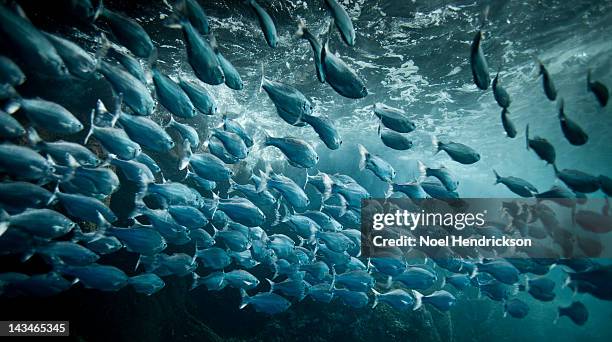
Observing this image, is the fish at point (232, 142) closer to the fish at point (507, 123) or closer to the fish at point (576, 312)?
the fish at point (507, 123)

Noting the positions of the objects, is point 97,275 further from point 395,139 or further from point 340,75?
point 395,139

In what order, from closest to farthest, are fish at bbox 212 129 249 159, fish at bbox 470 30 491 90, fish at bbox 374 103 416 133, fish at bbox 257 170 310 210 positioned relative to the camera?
fish at bbox 470 30 491 90
fish at bbox 374 103 416 133
fish at bbox 212 129 249 159
fish at bbox 257 170 310 210

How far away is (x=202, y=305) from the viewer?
415 inches

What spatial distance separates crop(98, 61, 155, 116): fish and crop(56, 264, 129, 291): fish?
10.2 feet

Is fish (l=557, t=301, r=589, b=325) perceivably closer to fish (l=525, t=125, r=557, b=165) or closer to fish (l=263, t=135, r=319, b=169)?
fish (l=525, t=125, r=557, b=165)

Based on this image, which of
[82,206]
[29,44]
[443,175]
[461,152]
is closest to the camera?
[29,44]

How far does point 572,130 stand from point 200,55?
5568 millimetres

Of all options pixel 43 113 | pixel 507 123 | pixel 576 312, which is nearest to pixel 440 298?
pixel 576 312

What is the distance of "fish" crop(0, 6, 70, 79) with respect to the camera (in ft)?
10.5

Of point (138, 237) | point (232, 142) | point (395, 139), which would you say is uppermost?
point (395, 139)

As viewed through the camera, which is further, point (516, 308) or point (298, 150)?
point (516, 308)

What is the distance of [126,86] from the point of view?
4.02 m

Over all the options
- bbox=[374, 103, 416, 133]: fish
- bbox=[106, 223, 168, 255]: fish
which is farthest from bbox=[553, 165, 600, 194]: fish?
bbox=[106, 223, 168, 255]: fish

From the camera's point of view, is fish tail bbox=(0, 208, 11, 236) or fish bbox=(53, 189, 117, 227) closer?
fish tail bbox=(0, 208, 11, 236)
